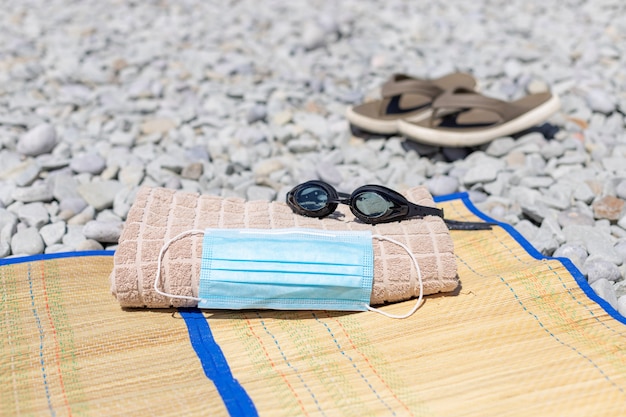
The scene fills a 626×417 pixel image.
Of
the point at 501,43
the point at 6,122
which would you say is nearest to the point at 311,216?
the point at 6,122

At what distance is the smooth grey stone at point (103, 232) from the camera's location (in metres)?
2.57

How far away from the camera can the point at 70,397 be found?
1635 mm

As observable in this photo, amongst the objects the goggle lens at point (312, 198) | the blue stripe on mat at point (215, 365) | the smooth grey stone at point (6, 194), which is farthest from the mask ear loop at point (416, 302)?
the smooth grey stone at point (6, 194)

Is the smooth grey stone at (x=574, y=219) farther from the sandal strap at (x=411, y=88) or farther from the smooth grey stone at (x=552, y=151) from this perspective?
the sandal strap at (x=411, y=88)

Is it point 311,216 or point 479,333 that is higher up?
point 311,216

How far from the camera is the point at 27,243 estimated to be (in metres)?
2.53

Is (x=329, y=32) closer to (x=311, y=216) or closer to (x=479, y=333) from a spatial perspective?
(x=311, y=216)

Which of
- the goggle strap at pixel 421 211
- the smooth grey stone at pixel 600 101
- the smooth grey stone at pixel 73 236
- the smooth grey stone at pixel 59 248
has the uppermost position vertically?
the goggle strap at pixel 421 211

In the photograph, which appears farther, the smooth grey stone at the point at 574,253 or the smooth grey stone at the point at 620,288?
the smooth grey stone at the point at 574,253

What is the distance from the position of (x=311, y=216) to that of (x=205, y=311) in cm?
49

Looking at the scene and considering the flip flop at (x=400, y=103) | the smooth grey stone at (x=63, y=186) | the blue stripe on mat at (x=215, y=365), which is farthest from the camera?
the flip flop at (x=400, y=103)

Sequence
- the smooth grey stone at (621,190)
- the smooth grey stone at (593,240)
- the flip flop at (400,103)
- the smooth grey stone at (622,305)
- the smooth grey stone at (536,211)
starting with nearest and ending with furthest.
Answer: the smooth grey stone at (622,305) → the smooth grey stone at (593,240) → the smooth grey stone at (536,211) → the smooth grey stone at (621,190) → the flip flop at (400,103)

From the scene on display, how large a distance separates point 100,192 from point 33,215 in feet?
1.06

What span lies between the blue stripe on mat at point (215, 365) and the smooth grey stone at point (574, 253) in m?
1.35
